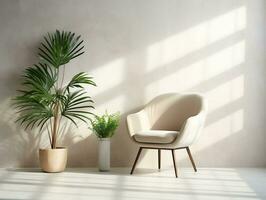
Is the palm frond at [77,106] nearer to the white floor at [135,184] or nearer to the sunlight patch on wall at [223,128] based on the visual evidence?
the white floor at [135,184]

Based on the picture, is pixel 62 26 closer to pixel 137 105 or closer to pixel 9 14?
pixel 9 14

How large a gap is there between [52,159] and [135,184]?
1058mm

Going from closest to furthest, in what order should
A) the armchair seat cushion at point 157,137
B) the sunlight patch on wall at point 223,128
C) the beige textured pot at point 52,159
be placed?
1. the armchair seat cushion at point 157,137
2. the beige textured pot at point 52,159
3. the sunlight patch on wall at point 223,128

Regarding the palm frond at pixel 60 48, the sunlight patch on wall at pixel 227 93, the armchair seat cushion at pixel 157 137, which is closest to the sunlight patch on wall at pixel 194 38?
the sunlight patch on wall at pixel 227 93

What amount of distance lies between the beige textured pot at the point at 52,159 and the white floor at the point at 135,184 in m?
0.10

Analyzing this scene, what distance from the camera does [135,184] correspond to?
367 centimetres

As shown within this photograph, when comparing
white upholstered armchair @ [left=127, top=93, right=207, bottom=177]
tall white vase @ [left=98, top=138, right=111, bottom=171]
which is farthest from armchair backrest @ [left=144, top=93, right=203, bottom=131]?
tall white vase @ [left=98, top=138, right=111, bottom=171]

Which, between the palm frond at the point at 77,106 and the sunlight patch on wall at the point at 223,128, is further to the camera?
the sunlight patch on wall at the point at 223,128

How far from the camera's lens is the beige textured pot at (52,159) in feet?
13.9

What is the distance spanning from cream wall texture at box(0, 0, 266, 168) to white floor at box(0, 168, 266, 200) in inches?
16.0

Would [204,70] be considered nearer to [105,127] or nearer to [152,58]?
[152,58]

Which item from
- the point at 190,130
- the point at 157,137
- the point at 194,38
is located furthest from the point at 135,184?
the point at 194,38

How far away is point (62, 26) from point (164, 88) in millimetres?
1387

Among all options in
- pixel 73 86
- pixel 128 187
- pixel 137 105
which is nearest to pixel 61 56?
pixel 73 86
